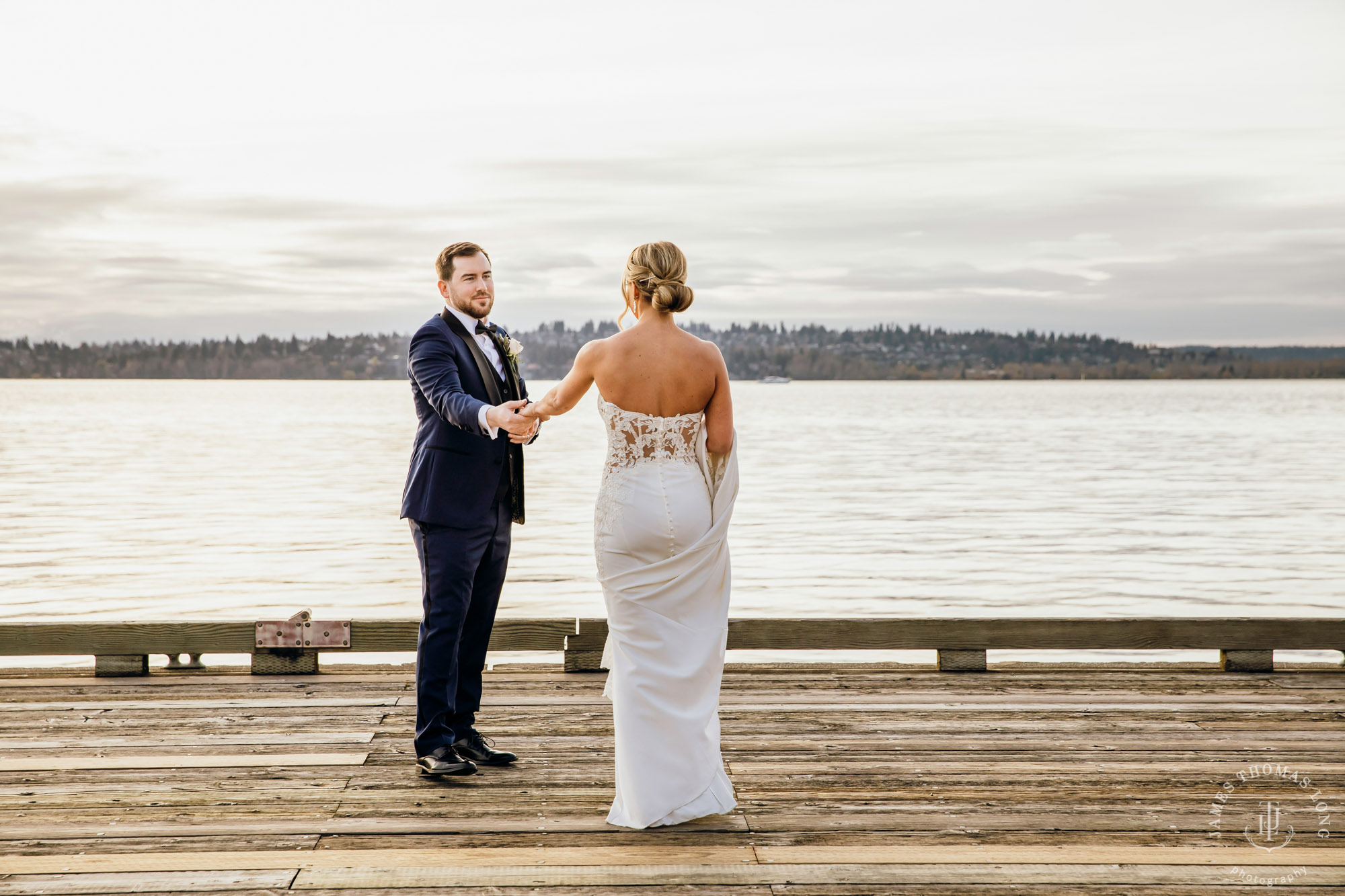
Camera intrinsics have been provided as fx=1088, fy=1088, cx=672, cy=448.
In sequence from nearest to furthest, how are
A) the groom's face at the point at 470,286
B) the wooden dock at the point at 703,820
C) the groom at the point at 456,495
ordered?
1. the wooden dock at the point at 703,820
2. the groom at the point at 456,495
3. the groom's face at the point at 470,286

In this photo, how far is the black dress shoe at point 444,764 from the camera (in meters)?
4.02

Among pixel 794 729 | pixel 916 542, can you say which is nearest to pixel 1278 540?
pixel 916 542

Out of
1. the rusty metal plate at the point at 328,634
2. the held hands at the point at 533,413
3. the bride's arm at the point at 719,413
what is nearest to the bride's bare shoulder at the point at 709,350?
the bride's arm at the point at 719,413

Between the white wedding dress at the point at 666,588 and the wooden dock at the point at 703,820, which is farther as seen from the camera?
the white wedding dress at the point at 666,588

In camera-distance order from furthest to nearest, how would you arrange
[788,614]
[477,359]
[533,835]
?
[788,614], [477,359], [533,835]

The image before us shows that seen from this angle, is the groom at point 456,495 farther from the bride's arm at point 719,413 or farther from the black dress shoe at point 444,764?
the bride's arm at point 719,413

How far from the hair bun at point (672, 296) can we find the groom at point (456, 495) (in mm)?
721

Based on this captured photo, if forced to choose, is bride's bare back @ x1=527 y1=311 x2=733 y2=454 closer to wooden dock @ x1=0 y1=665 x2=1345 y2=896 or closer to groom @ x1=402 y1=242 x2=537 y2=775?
groom @ x1=402 y1=242 x2=537 y2=775

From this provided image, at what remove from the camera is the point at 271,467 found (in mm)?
35938

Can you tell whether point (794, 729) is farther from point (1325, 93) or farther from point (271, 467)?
point (1325, 93)

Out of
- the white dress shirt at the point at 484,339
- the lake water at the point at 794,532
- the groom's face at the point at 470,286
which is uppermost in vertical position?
the groom's face at the point at 470,286

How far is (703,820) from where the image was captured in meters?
3.69

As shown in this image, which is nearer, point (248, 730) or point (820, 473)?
point (248, 730)

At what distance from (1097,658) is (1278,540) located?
12384mm
